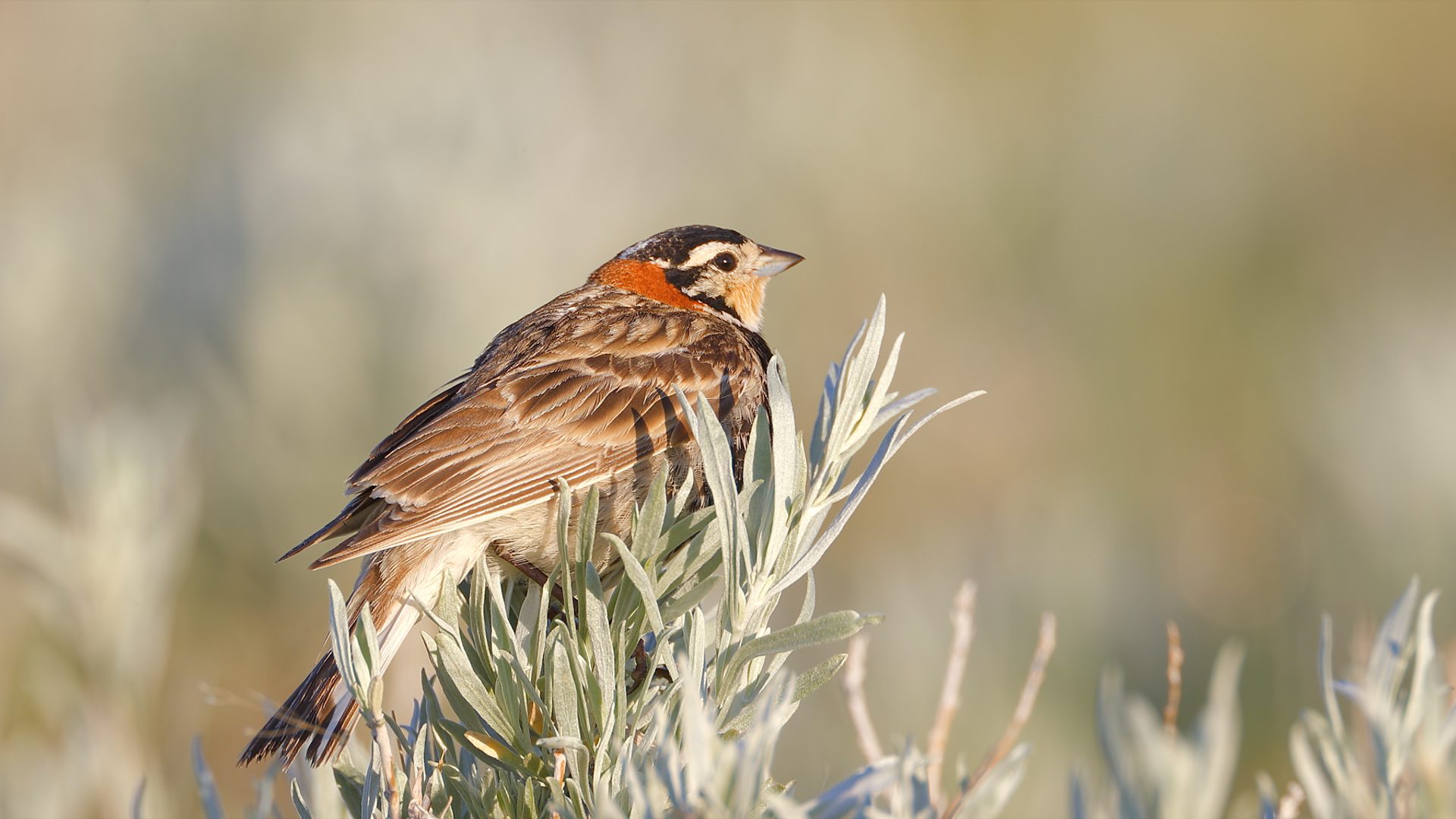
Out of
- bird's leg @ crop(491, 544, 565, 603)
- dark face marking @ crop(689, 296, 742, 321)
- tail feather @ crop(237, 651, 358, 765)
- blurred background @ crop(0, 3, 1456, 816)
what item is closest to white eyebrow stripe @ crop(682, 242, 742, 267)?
dark face marking @ crop(689, 296, 742, 321)

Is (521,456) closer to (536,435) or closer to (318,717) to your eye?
(536,435)

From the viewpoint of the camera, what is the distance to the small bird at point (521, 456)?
280 cm

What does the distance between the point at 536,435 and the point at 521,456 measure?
0.22 feet

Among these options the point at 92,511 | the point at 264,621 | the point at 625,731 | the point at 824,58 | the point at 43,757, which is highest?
the point at 824,58

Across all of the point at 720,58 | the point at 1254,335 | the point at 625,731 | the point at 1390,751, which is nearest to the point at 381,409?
the point at 625,731

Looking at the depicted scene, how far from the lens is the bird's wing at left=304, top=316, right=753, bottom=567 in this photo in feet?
9.63

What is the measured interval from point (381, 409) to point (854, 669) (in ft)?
12.4

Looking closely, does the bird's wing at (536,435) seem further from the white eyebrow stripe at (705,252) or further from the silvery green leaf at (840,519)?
the silvery green leaf at (840,519)

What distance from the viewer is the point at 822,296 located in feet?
29.5

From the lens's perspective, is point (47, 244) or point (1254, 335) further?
point (1254, 335)

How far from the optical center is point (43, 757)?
10.4ft

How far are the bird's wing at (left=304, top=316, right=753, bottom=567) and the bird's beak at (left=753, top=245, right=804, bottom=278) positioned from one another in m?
0.93

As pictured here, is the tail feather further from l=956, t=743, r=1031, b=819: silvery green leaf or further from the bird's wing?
l=956, t=743, r=1031, b=819: silvery green leaf

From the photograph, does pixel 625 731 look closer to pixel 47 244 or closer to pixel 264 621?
pixel 264 621
